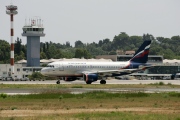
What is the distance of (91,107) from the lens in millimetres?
50000

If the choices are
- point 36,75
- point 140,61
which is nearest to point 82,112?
point 140,61

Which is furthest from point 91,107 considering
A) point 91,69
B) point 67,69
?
point 91,69

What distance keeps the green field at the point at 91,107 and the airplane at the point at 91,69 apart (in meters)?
43.3

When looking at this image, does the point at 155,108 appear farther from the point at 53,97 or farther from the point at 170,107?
the point at 53,97

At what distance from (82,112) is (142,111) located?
4825mm

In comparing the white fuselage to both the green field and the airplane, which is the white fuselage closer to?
the airplane

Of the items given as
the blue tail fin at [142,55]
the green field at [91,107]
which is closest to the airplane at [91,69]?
the blue tail fin at [142,55]

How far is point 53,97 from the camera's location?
61156mm

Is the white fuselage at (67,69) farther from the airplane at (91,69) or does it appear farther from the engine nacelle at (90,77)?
the engine nacelle at (90,77)

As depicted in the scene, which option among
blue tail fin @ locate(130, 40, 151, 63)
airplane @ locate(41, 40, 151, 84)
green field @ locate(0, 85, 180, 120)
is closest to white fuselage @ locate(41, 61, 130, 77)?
airplane @ locate(41, 40, 151, 84)

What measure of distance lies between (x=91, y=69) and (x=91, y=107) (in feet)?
198

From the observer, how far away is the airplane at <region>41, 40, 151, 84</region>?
107 meters

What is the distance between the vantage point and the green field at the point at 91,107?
4194 cm

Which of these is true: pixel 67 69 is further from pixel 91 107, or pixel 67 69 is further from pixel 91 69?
pixel 91 107
